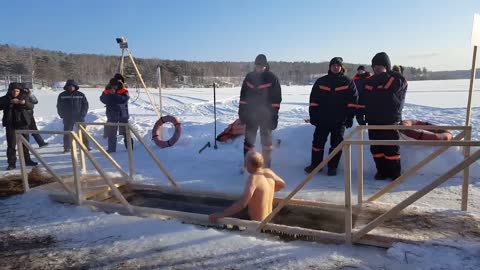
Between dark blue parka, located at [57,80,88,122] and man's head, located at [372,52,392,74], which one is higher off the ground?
man's head, located at [372,52,392,74]

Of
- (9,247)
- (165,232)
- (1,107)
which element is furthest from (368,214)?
(1,107)

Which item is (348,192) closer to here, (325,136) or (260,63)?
(325,136)

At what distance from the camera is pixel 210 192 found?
206 inches

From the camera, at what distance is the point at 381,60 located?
568 centimetres

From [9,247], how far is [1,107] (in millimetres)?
4432

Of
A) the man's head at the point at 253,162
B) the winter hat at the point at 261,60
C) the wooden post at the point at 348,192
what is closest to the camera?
the wooden post at the point at 348,192

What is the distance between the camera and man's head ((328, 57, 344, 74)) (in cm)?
588

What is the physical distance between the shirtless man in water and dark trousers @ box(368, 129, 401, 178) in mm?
2245

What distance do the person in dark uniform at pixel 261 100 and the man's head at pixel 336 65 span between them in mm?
829

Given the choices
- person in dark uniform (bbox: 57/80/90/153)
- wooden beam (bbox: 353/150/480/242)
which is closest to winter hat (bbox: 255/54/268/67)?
wooden beam (bbox: 353/150/480/242)

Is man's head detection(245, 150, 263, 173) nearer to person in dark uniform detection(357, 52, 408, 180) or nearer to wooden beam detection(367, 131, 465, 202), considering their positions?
wooden beam detection(367, 131, 465, 202)

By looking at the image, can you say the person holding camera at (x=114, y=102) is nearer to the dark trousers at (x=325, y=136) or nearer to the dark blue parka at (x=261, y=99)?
the dark blue parka at (x=261, y=99)

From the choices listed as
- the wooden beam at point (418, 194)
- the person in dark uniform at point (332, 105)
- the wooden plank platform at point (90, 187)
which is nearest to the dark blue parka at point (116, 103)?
the wooden plank platform at point (90, 187)

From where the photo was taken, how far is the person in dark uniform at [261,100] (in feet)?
20.1
